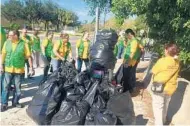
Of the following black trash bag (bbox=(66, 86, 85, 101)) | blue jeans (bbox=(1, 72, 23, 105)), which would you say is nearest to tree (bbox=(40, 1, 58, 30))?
blue jeans (bbox=(1, 72, 23, 105))

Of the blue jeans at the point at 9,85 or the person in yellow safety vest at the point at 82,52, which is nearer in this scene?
the blue jeans at the point at 9,85

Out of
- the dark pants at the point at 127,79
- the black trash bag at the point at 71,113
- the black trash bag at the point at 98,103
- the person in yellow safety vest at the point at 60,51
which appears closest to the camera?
the black trash bag at the point at 71,113

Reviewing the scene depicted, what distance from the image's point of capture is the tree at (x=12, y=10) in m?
76.0

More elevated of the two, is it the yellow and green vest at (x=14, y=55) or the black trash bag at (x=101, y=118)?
the yellow and green vest at (x=14, y=55)

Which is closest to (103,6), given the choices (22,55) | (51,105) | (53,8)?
(22,55)

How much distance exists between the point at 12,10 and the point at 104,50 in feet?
235

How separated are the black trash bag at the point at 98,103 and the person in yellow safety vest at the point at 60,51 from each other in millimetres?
3056

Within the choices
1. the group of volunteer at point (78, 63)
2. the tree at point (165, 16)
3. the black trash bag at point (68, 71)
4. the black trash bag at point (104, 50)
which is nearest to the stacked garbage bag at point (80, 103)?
the black trash bag at point (68, 71)

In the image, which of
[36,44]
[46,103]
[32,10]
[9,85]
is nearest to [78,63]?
[36,44]

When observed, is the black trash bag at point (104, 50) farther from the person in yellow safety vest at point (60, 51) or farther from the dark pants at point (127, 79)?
the person in yellow safety vest at point (60, 51)

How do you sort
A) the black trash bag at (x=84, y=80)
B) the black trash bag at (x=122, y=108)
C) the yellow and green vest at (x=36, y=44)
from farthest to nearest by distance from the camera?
the yellow and green vest at (x=36, y=44) → the black trash bag at (x=84, y=80) → the black trash bag at (x=122, y=108)

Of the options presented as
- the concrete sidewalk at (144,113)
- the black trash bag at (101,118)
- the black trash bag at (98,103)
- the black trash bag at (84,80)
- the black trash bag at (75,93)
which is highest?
the black trash bag at (84,80)

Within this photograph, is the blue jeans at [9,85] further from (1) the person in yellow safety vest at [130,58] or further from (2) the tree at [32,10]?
(2) the tree at [32,10]

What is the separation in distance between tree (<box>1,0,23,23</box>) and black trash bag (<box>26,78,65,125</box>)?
71362 mm
